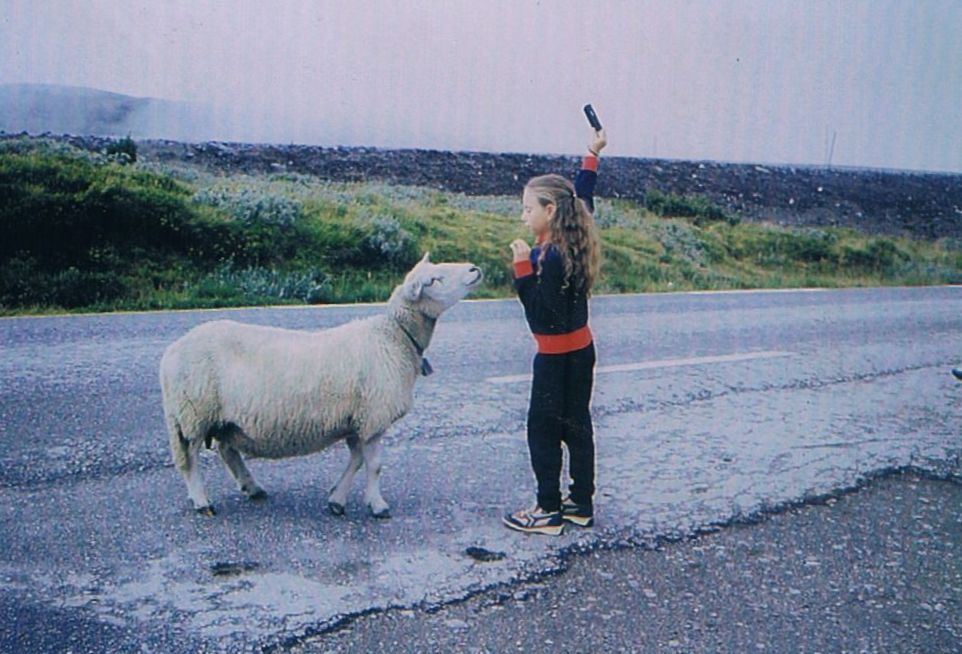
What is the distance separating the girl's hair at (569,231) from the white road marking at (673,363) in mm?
3095

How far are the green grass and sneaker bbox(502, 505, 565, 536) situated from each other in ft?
22.2

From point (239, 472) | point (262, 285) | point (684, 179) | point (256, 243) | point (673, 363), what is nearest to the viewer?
point (239, 472)

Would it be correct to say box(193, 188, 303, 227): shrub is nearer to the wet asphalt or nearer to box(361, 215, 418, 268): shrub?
box(361, 215, 418, 268): shrub

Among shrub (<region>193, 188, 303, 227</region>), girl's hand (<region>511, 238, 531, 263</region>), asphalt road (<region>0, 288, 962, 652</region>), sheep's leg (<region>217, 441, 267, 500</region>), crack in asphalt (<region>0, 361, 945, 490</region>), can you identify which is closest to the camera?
asphalt road (<region>0, 288, 962, 652</region>)

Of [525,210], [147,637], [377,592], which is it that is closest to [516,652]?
[377,592]

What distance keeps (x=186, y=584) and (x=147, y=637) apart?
412 mm

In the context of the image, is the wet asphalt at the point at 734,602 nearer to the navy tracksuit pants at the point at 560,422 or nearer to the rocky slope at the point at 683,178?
the navy tracksuit pants at the point at 560,422

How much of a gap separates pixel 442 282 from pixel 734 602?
6.24 feet

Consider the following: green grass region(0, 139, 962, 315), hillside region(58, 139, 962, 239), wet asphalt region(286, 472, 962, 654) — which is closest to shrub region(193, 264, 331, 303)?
green grass region(0, 139, 962, 315)

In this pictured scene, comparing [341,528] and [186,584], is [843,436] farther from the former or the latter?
[186,584]

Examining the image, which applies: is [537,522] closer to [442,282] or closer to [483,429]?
[442,282]

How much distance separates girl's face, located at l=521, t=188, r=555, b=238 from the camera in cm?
419

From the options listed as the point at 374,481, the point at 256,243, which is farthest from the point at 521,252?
the point at 256,243

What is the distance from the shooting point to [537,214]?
4203 millimetres
